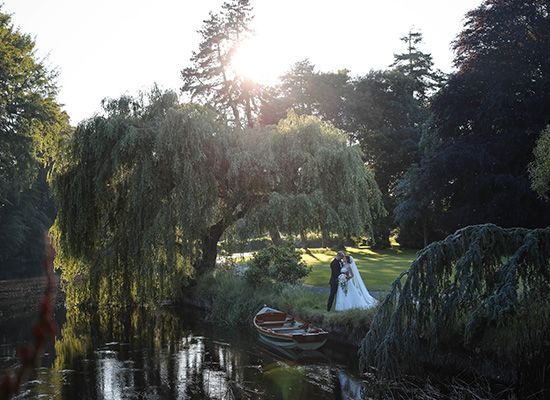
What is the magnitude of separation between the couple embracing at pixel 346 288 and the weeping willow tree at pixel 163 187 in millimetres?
2675

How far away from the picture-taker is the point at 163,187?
19688 millimetres

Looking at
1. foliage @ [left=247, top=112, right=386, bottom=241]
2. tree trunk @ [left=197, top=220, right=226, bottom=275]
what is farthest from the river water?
foliage @ [left=247, top=112, right=386, bottom=241]

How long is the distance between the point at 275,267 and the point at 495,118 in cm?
1286

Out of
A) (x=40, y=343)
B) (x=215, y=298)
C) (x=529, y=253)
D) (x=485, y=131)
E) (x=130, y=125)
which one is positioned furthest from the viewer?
(x=485, y=131)

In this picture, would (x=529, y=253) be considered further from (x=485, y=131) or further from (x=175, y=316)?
(x=485, y=131)

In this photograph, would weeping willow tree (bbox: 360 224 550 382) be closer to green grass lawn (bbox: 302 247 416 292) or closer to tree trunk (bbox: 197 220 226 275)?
green grass lawn (bbox: 302 247 416 292)

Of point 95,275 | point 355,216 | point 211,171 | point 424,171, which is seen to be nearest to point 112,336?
point 95,275

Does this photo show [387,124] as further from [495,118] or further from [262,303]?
[262,303]

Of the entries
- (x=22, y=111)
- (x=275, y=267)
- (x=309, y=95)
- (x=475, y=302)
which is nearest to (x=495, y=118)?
(x=275, y=267)

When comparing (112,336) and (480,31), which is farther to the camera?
(480,31)

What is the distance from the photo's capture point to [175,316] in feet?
72.6

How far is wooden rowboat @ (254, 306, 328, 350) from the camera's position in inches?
595

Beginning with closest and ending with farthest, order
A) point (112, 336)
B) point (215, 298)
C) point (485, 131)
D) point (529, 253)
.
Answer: point (529, 253) → point (112, 336) → point (215, 298) → point (485, 131)

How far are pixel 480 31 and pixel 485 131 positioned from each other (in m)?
4.93
